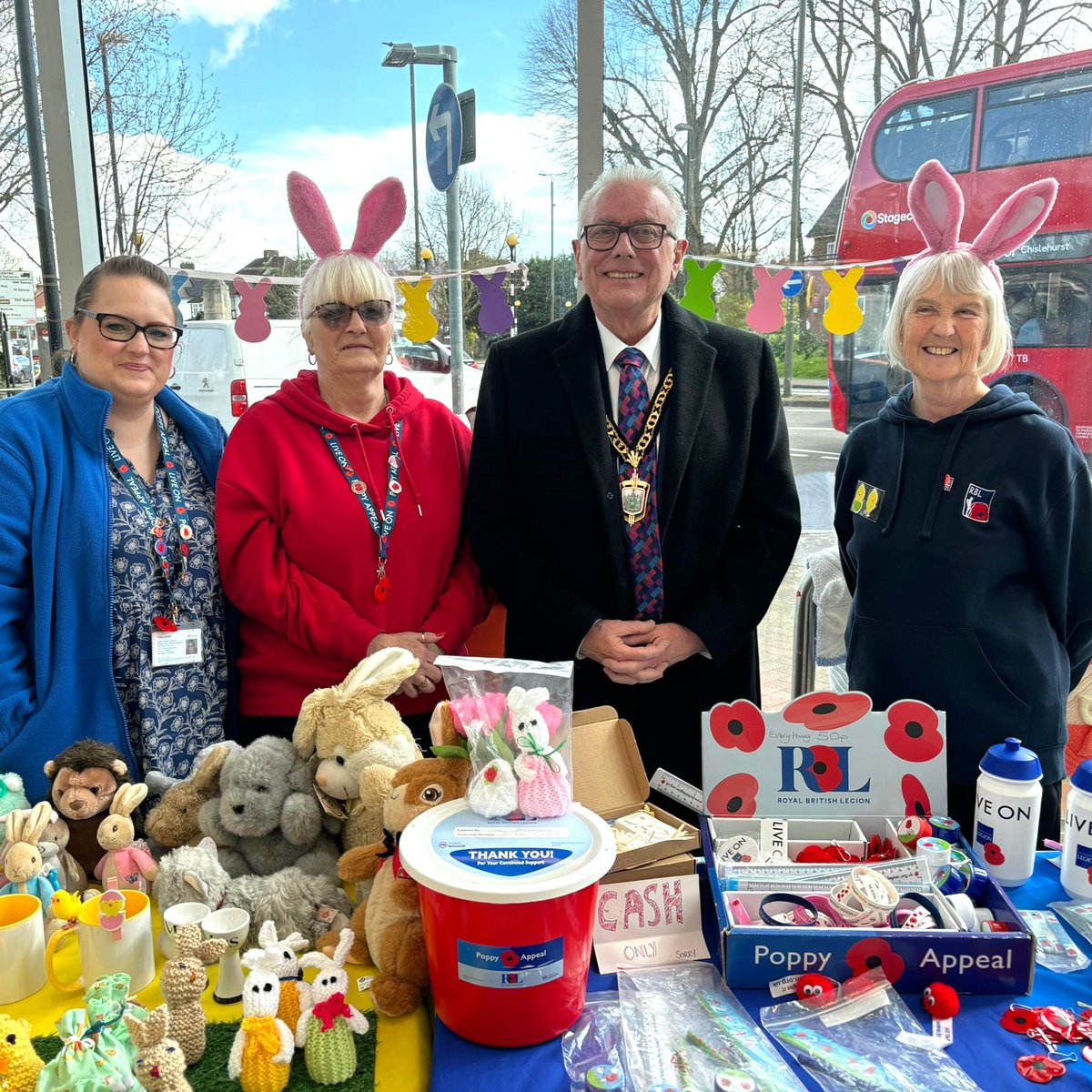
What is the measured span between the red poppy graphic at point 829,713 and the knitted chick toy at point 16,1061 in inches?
41.9

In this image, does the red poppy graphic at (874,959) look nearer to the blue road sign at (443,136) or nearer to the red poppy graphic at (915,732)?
the red poppy graphic at (915,732)

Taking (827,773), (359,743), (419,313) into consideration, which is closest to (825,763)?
(827,773)

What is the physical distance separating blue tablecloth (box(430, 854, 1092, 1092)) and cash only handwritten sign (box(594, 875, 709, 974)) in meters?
0.05

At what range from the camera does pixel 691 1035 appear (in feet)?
3.17

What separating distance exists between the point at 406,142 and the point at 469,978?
8.20 ft

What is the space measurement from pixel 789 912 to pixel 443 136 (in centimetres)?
238

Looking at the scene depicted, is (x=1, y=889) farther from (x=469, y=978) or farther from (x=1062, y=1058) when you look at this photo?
(x=1062, y=1058)

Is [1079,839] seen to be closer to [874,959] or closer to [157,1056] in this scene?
[874,959]

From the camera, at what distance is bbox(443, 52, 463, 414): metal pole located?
2.56 metres

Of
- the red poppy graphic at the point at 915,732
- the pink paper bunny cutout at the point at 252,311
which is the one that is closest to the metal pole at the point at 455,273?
A: the pink paper bunny cutout at the point at 252,311

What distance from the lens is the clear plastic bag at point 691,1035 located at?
90 cm

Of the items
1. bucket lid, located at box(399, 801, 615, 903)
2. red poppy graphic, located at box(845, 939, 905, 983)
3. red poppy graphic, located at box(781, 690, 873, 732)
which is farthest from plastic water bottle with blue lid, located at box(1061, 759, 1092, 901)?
bucket lid, located at box(399, 801, 615, 903)

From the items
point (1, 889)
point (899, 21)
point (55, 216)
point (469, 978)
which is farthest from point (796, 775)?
point (55, 216)

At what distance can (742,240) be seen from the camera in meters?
2.72
